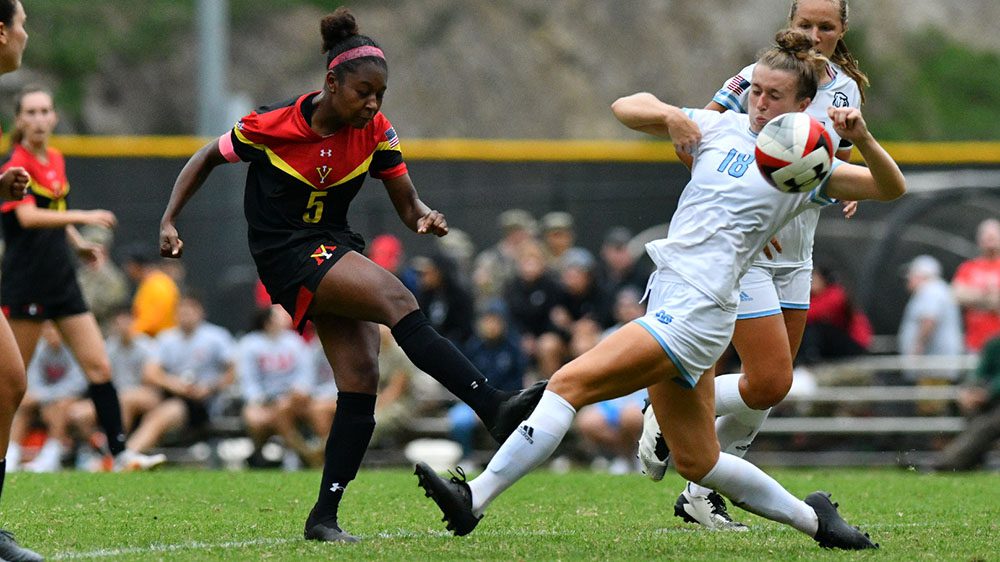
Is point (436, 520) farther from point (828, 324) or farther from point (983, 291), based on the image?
point (983, 291)

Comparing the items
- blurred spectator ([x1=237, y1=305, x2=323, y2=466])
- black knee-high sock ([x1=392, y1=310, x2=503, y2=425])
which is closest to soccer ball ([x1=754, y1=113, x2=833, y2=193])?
black knee-high sock ([x1=392, y1=310, x2=503, y2=425])

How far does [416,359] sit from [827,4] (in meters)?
2.49

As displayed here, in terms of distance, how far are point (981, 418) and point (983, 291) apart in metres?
1.98

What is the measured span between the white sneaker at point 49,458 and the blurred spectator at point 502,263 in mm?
4166

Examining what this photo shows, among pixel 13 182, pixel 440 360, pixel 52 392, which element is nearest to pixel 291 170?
pixel 440 360

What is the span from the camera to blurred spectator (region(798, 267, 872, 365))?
14.2 meters

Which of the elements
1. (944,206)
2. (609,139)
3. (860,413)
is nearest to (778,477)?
(860,413)

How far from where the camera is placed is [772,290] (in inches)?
260

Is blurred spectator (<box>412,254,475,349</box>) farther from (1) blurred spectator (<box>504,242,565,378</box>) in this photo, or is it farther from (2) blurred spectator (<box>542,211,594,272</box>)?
(2) blurred spectator (<box>542,211,594,272</box>)

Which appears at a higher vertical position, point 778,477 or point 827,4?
point 827,4

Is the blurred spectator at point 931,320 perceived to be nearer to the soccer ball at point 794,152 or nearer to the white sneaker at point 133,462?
the white sneaker at point 133,462

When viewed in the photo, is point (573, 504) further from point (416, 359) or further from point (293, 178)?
point (293, 178)

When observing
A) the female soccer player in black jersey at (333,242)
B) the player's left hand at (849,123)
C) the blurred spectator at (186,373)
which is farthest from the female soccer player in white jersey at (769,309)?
the blurred spectator at (186,373)

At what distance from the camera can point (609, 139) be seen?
32.4 meters
